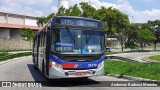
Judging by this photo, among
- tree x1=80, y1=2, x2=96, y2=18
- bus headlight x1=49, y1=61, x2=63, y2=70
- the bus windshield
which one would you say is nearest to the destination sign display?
the bus windshield

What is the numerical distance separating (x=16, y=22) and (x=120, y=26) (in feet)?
138

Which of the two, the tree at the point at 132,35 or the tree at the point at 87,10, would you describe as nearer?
the tree at the point at 87,10

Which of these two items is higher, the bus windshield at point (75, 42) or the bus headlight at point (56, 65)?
the bus windshield at point (75, 42)

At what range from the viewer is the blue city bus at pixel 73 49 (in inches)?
493

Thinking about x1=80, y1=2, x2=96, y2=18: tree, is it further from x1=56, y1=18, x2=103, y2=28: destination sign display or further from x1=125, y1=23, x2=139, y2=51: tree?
x1=56, y1=18, x2=103, y2=28: destination sign display

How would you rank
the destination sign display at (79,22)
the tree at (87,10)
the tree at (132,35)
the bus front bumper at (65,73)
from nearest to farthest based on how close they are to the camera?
the bus front bumper at (65,73)
the destination sign display at (79,22)
the tree at (87,10)
the tree at (132,35)

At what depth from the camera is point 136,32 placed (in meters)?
90.2

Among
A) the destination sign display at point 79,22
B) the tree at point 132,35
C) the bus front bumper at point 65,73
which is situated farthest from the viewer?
the tree at point 132,35

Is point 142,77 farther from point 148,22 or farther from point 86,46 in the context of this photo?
point 148,22

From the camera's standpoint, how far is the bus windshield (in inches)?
494

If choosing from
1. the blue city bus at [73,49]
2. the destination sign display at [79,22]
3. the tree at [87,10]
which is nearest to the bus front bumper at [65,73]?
the blue city bus at [73,49]

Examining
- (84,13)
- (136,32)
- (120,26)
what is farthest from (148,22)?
(84,13)

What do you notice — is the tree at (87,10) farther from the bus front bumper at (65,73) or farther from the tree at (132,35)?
the bus front bumper at (65,73)

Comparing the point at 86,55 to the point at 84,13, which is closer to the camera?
the point at 86,55
